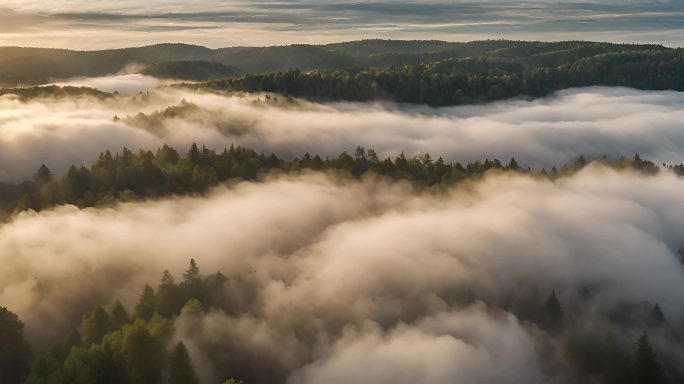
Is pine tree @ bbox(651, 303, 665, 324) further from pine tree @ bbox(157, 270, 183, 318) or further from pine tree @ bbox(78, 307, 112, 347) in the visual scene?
pine tree @ bbox(78, 307, 112, 347)

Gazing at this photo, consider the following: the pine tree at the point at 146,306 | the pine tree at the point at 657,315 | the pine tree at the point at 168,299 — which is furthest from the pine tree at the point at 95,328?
the pine tree at the point at 657,315

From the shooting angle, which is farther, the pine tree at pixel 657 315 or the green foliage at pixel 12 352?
the pine tree at pixel 657 315

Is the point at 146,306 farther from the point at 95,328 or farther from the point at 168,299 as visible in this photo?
the point at 95,328

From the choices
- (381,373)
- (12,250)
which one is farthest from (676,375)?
(12,250)

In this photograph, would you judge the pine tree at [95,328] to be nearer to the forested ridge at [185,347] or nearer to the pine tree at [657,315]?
the forested ridge at [185,347]

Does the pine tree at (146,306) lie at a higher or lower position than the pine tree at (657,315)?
higher

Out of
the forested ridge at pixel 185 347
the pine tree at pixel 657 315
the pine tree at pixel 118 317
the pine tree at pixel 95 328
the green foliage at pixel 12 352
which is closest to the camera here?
the forested ridge at pixel 185 347
